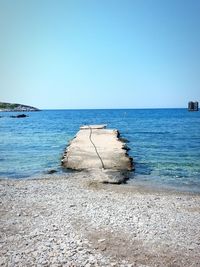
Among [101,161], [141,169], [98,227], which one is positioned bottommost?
[141,169]

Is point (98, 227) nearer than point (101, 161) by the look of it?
Yes

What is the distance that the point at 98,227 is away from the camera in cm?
984

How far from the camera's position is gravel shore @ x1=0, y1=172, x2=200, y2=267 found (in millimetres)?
7953

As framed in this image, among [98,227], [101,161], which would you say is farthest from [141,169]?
[98,227]

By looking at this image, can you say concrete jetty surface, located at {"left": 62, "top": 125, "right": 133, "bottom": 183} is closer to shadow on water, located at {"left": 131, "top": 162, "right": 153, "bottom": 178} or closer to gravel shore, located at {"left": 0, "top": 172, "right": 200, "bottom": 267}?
shadow on water, located at {"left": 131, "top": 162, "right": 153, "bottom": 178}

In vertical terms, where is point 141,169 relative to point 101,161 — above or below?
below

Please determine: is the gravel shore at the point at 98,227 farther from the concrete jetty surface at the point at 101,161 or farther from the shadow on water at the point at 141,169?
the shadow on water at the point at 141,169

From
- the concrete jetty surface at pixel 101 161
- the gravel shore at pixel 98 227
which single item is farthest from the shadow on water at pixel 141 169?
the gravel shore at pixel 98 227

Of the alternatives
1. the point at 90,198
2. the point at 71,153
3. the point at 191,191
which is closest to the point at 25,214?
the point at 90,198

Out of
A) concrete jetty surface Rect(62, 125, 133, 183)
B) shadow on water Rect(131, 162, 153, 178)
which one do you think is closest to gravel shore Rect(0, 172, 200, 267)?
concrete jetty surface Rect(62, 125, 133, 183)

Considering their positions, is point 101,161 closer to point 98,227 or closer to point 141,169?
point 141,169

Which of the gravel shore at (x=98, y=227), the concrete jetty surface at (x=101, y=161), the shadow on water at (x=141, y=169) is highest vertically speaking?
the concrete jetty surface at (x=101, y=161)

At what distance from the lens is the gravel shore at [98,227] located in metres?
7.95

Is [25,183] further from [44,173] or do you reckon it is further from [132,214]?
[132,214]
